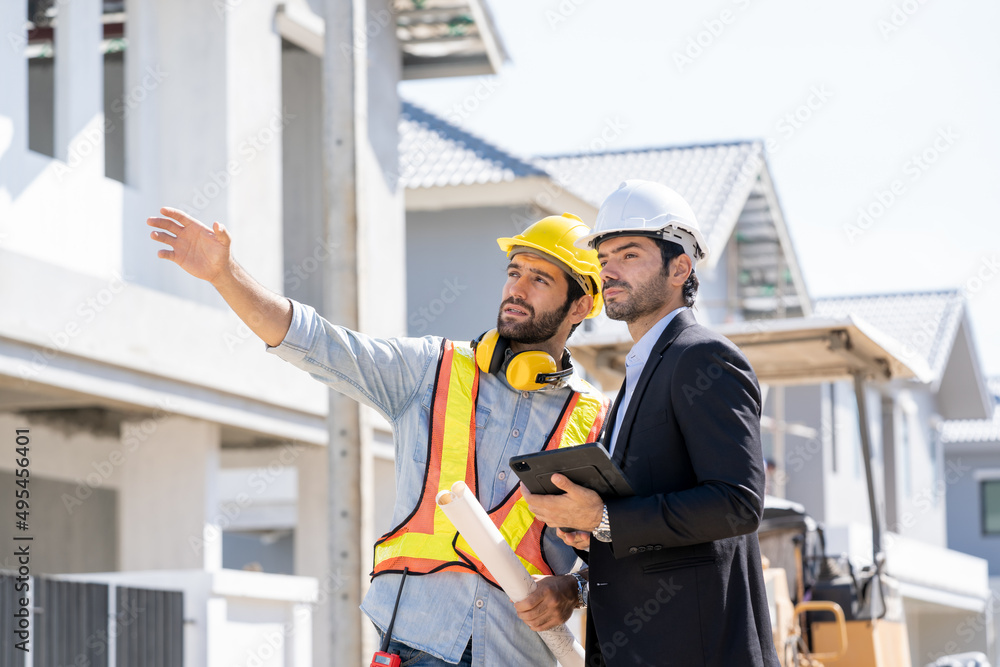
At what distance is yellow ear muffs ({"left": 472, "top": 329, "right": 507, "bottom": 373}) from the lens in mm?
4602

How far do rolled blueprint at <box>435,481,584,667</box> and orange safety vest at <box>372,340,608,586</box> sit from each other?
0.65ft

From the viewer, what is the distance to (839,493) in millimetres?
27141

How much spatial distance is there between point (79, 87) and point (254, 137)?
1908 millimetres

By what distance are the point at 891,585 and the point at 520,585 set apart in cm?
503

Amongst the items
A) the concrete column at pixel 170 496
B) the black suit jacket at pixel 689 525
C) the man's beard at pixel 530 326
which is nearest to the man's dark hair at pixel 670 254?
the black suit jacket at pixel 689 525

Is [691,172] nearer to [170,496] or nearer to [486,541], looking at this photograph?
[170,496]

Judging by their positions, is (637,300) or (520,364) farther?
(520,364)

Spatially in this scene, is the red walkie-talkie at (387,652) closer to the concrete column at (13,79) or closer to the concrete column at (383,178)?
the concrete column at (13,79)

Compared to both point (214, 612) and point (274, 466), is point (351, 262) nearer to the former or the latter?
point (214, 612)

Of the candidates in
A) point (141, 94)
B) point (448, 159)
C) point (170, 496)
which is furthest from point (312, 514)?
point (448, 159)

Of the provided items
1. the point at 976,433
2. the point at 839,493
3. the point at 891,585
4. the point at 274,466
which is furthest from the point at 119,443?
the point at 976,433

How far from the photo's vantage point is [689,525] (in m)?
3.49

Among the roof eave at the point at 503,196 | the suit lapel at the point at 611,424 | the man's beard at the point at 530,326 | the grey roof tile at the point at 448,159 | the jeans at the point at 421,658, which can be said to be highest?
the grey roof tile at the point at 448,159

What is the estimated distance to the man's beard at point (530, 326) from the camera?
4625 millimetres
